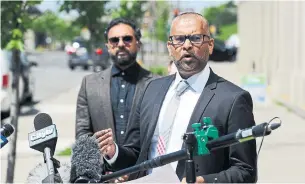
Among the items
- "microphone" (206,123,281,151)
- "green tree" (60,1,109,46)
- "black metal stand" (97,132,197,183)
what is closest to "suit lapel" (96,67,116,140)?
"black metal stand" (97,132,197,183)

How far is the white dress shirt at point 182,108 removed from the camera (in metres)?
3.31

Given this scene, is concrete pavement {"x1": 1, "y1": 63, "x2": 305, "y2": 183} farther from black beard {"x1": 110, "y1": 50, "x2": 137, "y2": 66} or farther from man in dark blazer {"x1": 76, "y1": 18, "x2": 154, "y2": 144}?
black beard {"x1": 110, "y1": 50, "x2": 137, "y2": 66}

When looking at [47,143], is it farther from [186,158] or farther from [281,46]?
[281,46]

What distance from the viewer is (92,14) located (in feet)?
38.3

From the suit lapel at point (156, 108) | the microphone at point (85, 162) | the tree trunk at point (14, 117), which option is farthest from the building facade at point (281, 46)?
the microphone at point (85, 162)

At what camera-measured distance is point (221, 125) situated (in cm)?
320

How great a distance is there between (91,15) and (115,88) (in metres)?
6.19

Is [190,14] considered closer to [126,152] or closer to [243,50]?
[126,152]

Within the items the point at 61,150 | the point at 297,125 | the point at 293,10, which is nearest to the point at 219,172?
the point at 61,150

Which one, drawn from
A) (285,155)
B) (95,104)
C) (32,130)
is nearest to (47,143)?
(32,130)

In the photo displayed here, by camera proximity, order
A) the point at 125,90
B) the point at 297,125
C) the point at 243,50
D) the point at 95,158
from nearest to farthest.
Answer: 1. the point at 95,158
2. the point at 125,90
3. the point at 297,125
4. the point at 243,50

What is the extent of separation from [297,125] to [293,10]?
6561mm

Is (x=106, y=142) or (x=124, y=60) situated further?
(x=124, y=60)

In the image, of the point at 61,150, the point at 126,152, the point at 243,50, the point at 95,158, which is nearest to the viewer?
the point at 95,158
